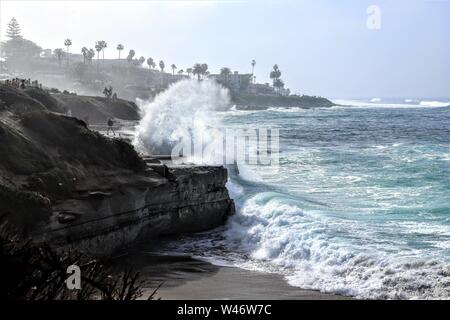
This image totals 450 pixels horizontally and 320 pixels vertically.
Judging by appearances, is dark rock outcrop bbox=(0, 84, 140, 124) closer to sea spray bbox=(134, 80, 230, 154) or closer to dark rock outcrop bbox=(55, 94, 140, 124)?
dark rock outcrop bbox=(55, 94, 140, 124)

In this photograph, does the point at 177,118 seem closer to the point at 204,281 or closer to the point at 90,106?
the point at 204,281

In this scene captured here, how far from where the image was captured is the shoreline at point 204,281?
1213cm

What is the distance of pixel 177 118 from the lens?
3297cm

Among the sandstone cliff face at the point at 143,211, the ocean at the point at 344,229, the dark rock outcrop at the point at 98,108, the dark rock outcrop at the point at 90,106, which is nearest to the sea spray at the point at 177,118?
the ocean at the point at 344,229

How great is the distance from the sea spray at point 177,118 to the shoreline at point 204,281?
43.2 feet

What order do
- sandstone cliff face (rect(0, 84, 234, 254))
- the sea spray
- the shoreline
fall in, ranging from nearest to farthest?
the shoreline
sandstone cliff face (rect(0, 84, 234, 254))
the sea spray

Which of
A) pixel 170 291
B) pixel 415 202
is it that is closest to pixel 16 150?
pixel 170 291

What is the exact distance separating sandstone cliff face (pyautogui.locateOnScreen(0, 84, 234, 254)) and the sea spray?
9720mm

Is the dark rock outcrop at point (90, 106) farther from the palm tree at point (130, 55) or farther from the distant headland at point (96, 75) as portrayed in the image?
the palm tree at point (130, 55)

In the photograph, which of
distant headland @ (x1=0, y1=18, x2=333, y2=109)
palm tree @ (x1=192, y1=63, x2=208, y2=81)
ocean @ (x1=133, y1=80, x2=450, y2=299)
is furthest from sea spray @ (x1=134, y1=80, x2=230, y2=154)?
palm tree @ (x1=192, y1=63, x2=208, y2=81)

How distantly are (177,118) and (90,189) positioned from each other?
18.4 metres

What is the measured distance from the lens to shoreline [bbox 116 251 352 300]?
1213 centimetres

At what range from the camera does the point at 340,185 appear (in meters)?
24.9
